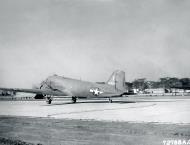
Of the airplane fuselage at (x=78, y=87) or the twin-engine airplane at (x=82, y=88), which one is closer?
the twin-engine airplane at (x=82, y=88)

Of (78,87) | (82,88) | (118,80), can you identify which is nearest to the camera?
(82,88)

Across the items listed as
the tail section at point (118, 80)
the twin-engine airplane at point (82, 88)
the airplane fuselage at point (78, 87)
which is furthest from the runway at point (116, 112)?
the tail section at point (118, 80)

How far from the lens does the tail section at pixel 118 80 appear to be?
130ft

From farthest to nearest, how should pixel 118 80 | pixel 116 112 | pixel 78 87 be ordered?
pixel 118 80 → pixel 78 87 → pixel 116 112

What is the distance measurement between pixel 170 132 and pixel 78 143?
409 cm

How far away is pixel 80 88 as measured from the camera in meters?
39.7

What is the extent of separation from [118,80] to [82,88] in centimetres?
531

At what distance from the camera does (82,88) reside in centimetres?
3956

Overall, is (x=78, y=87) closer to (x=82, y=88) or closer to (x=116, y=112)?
(x=82, y=88)

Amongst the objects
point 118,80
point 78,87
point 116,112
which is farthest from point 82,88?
point 116,112

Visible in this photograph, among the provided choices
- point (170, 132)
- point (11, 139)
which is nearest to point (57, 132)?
point (11, 139)

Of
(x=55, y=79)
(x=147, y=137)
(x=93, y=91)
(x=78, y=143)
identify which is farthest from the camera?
(x=55, y=79)

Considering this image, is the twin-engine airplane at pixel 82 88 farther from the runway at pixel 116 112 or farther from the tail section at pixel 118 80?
the runway at pixel 116 112

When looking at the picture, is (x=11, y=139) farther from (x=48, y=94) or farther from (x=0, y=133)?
(x=48, y=94)
